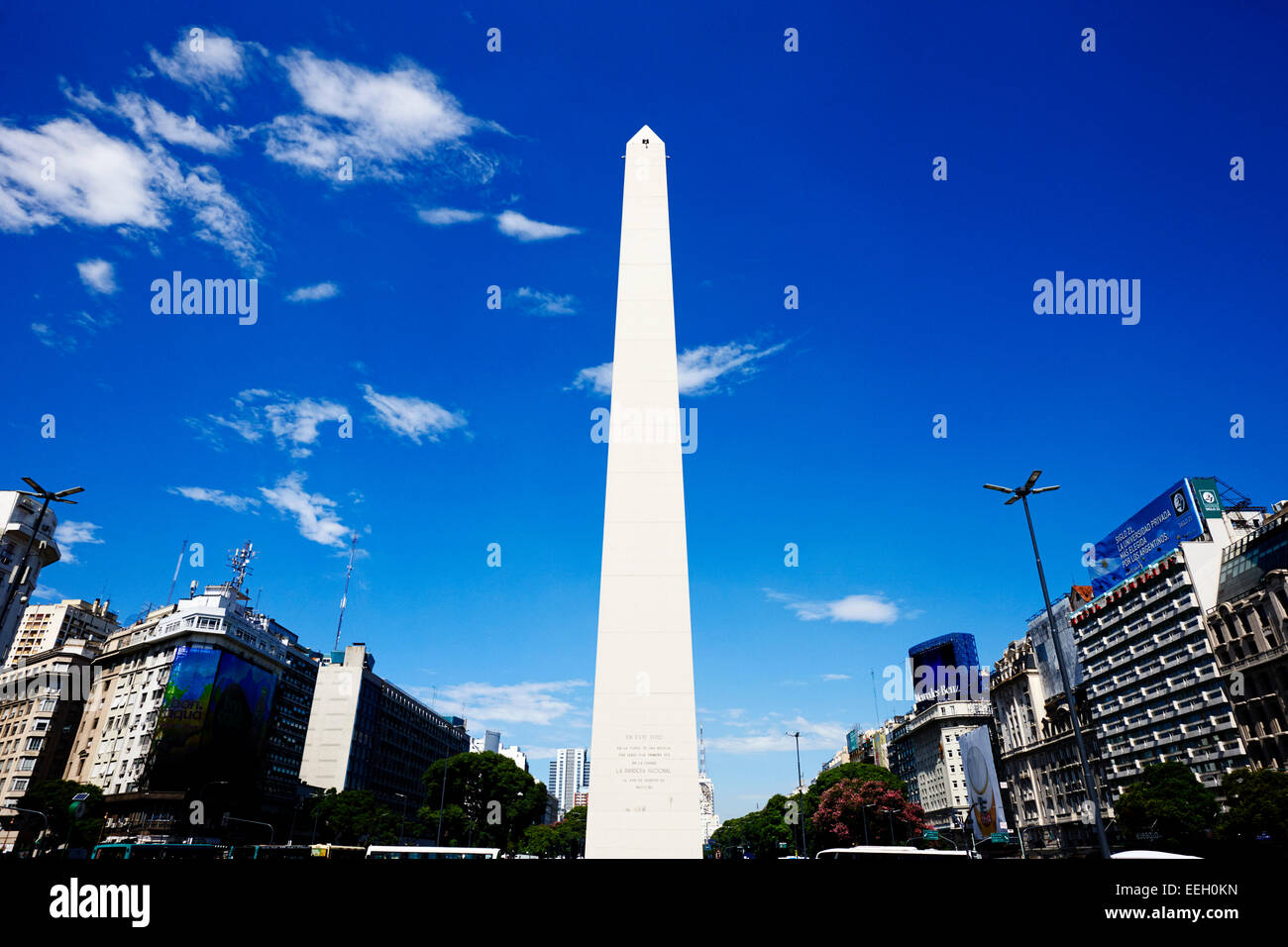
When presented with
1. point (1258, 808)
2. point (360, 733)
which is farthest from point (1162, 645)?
point (360, 733)

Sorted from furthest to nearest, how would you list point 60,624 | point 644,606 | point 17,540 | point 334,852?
point 60,624
point 17,540
point 334,852
point 644,606

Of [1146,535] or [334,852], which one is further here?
[1146,535]

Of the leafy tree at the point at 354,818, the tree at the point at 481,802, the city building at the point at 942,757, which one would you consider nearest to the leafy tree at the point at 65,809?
the leafy tree at the point at 354,818

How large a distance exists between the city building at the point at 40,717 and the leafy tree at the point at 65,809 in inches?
729

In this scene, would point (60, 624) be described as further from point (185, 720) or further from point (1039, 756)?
point (1039, 756)

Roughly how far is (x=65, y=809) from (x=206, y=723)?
39.7 feet

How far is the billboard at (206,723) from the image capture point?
6731 centimetres

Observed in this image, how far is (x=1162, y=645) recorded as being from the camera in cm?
6050

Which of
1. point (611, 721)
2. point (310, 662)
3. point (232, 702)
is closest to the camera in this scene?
point (611, 721)
